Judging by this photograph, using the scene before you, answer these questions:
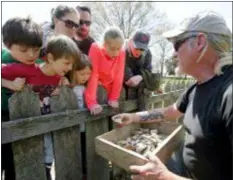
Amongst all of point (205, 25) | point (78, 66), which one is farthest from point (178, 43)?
point (78, 66)

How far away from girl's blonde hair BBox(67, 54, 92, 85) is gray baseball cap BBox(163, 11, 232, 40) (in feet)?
2.93

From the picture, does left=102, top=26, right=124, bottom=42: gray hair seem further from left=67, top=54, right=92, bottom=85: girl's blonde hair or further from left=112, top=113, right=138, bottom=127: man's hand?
left=112, top=113, right=138, bottom=127: man's hand

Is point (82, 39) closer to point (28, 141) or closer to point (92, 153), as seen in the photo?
point (92, 153)

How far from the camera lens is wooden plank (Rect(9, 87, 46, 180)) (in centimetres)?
198

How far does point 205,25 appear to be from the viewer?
1.81 metres

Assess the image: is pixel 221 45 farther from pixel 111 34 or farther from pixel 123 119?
pixel 111 34

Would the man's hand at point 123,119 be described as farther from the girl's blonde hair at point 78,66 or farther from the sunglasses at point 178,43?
the sunglasses at point 178,43

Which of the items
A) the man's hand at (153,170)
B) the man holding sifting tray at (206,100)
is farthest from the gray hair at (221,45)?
the man's hand at (153,170)

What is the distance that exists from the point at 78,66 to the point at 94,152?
0.81 m

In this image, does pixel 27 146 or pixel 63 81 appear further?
pixel 63 81

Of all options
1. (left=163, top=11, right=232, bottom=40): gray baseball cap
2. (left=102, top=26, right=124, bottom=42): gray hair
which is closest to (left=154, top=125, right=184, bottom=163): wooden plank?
(left=163, top=11, right=232, bottom=40): gray baseball cap

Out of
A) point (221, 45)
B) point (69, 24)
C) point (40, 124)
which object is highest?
point (69, 24)

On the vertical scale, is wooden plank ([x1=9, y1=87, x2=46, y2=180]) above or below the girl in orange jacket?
below

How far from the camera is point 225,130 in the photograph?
1.57m
